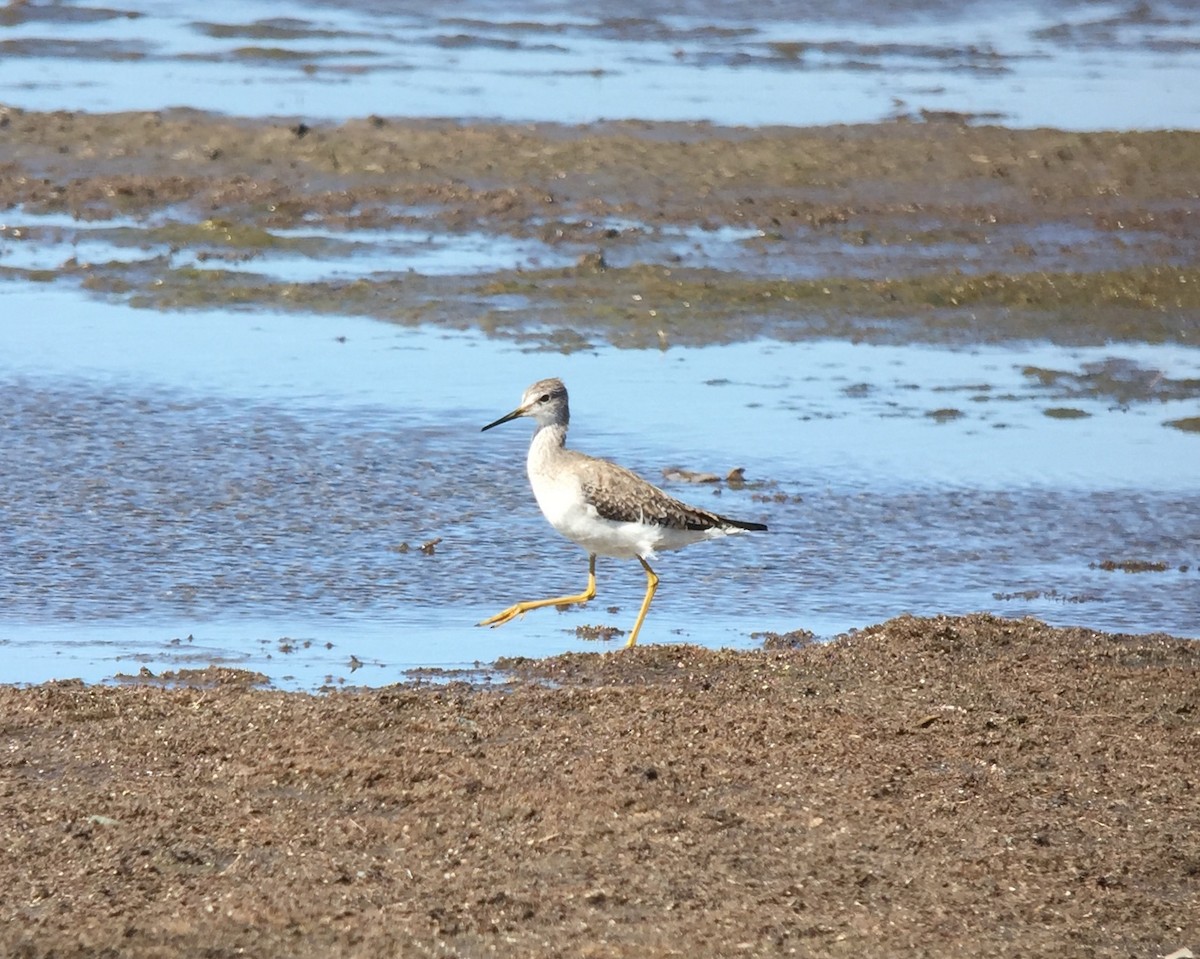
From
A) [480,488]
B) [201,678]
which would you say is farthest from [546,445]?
[201,678]

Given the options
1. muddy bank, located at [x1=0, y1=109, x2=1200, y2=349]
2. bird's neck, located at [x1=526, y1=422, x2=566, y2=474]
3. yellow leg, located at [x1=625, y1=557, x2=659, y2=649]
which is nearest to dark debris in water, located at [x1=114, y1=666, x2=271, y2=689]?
yellow leg, located at [x1=625, y1=557, x2=659, y2=649]

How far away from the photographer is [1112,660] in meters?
7.85

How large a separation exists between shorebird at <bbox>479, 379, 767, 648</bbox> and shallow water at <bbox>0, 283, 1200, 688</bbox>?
0.78ft

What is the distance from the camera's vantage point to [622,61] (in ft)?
74.6

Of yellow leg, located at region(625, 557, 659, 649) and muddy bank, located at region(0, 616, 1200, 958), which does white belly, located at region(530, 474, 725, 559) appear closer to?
yellow leg, located at region(625, 557, 659, 649)

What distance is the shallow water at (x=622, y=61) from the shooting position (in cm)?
1970

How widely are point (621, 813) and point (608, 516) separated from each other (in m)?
2.66

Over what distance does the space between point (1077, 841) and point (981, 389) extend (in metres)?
6.67

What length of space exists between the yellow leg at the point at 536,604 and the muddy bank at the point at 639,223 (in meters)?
4.27

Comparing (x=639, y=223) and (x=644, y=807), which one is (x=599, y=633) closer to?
(x=644, y=807)

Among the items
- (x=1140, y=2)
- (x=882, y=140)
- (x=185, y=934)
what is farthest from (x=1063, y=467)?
(x=1140, y=2)

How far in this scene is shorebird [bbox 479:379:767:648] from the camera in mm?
8461

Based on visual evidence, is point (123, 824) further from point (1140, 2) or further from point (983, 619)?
point (1140, 2)

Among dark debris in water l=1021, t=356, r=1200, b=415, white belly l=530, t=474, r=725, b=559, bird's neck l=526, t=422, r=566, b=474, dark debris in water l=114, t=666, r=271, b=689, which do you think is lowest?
dark debris in water l=1021, t=356, r=1200, b=415
